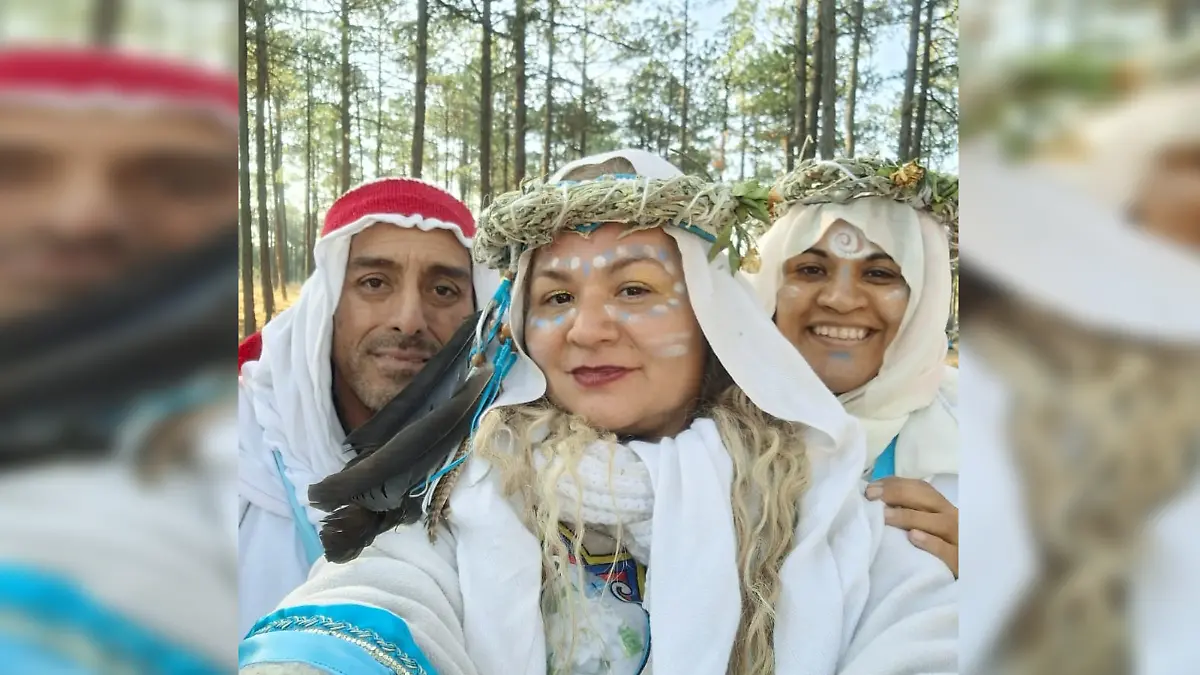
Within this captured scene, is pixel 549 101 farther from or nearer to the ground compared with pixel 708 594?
farther from the ground

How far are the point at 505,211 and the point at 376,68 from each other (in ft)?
1.63

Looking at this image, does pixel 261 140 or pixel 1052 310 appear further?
pixel 261 140

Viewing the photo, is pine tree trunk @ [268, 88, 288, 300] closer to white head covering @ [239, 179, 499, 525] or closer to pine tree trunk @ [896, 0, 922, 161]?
white head covering @ [239, 179, 499, 525]

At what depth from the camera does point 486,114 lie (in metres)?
1.59

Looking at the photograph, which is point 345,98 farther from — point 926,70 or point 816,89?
point 926,70

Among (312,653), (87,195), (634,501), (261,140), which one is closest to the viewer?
(87,195)

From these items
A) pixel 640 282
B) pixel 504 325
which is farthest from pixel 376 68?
pixel 640 282

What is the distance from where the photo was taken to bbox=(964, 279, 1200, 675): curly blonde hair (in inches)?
19.8

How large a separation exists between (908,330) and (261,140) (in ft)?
4.77

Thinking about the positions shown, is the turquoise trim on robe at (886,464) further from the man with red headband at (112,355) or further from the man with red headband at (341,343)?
the man with red headband at (112,355)

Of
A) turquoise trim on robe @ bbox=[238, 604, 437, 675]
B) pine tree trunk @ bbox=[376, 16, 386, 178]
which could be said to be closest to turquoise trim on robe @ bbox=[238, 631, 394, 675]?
turquoise trim on robe @ bbox=[238, 604, 437, 675]

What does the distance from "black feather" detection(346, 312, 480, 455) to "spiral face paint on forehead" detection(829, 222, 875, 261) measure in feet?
2.69

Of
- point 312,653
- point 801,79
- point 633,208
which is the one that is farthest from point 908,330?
point 312,653

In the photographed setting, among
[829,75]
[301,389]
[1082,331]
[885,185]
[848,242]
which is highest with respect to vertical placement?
[829,75]
